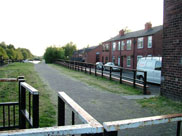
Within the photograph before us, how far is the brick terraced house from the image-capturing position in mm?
28453

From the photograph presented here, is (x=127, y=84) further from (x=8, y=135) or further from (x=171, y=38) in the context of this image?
(x=8, y=135)

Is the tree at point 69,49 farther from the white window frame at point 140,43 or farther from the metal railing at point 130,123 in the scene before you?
the metal railing at point 130,123

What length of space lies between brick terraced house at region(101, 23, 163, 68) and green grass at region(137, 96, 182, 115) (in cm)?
2150

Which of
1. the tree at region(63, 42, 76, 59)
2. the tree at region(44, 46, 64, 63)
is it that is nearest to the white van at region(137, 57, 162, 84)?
the tree at region(44, 46, 64, 63)

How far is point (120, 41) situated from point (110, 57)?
535 cm

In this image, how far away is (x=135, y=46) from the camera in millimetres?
32125

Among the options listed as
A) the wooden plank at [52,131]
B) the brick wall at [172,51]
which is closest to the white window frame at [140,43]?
the brick wall at [172,51]

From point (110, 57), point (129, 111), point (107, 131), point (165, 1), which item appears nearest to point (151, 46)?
point (110, 57)

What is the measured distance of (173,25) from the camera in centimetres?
715

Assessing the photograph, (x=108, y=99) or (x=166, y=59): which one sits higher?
(x=166, y=59)

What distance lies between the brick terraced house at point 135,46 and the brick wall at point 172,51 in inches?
824

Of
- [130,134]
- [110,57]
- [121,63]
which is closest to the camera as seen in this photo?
[130,134]

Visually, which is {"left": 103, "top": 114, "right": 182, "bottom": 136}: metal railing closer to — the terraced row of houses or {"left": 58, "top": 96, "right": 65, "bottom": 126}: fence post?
{"left": 58, "top": 96, "right": 65, "bottom": 126}: fence post

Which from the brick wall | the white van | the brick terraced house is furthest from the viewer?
the brick terraced house
